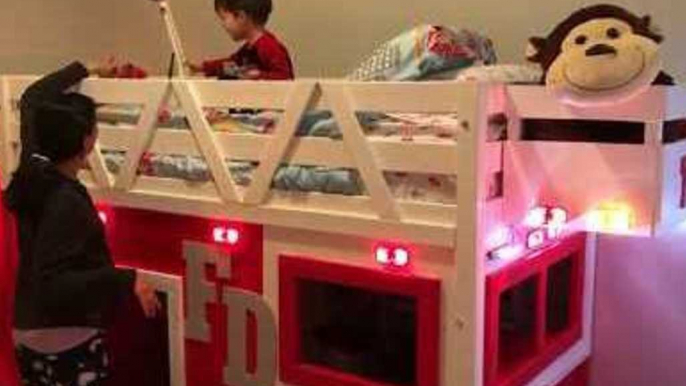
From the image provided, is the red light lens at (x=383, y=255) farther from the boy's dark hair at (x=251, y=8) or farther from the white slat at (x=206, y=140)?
the boy's dark hair at (x=251, y=8)

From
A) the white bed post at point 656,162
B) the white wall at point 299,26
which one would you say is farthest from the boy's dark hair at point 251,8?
the white bed post at point 656,162

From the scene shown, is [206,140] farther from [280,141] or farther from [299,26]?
[299,26]

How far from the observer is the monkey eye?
1.78 m

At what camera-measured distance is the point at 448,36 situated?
88.8 inches

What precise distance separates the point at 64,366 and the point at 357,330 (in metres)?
0.71

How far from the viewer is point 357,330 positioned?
6.89ft

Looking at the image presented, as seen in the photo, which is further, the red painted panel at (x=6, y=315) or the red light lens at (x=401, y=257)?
the red painted panel at (x=6, y=315)

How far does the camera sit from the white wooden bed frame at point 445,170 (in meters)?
1.69

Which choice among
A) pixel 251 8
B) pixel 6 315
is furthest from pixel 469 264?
pixel 6 315

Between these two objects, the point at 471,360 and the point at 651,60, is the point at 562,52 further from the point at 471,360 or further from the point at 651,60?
the point at 471,360

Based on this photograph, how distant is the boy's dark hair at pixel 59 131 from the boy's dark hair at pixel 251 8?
683 mm

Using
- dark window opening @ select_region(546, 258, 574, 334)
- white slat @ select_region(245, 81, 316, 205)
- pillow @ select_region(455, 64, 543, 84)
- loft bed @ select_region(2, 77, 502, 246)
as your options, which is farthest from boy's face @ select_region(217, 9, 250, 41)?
dark window opening @ select_region(546, 258, 574, 334)

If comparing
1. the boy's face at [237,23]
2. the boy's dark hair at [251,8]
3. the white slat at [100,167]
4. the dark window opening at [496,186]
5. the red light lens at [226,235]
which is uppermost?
the boy's dark hair at [251,8]

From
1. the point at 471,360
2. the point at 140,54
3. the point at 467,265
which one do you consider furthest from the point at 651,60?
the point at 140,54
